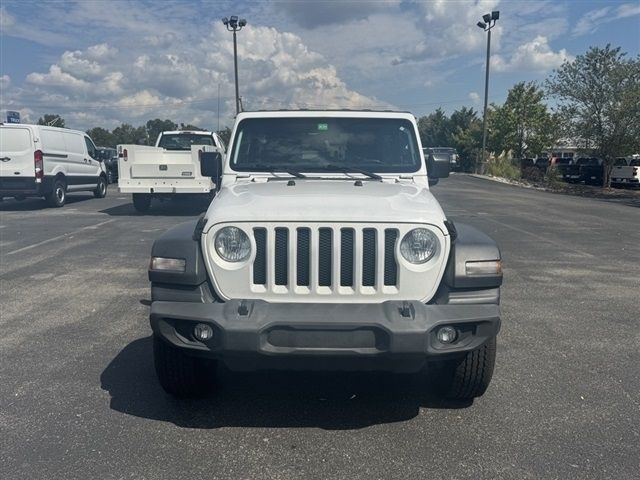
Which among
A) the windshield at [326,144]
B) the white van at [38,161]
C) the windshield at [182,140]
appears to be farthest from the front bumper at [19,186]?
the windshield at [326,144]

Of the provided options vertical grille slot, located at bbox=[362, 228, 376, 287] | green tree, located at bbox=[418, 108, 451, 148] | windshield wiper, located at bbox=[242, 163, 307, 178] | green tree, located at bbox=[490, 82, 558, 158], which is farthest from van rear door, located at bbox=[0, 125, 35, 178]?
green tree, located at bbox=[418, 108, 451, 148]

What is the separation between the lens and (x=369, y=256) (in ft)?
11.2

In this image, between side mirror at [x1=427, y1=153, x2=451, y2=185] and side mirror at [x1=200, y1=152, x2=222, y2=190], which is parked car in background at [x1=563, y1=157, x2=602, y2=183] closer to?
side mirror at [x1=427, y1=153, x2=451, y2=185]

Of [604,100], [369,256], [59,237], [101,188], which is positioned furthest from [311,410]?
[604,100]

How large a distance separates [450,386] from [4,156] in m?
14.7

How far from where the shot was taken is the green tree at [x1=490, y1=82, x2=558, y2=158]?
Result: 42219 millimetres

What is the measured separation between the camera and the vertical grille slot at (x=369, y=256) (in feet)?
11.2

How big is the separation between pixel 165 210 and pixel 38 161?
3.43m

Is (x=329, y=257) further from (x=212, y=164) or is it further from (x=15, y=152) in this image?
(x=15, y=152)

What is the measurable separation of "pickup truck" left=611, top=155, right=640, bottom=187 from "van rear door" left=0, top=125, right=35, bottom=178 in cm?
2626

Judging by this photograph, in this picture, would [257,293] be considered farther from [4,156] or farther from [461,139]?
[461,139]

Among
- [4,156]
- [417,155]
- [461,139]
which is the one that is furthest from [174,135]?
[461,139]

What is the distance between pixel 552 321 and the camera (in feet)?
19.1

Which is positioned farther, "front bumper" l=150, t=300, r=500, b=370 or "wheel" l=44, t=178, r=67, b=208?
"wheel" l=44, t=178, r=67, b=208
